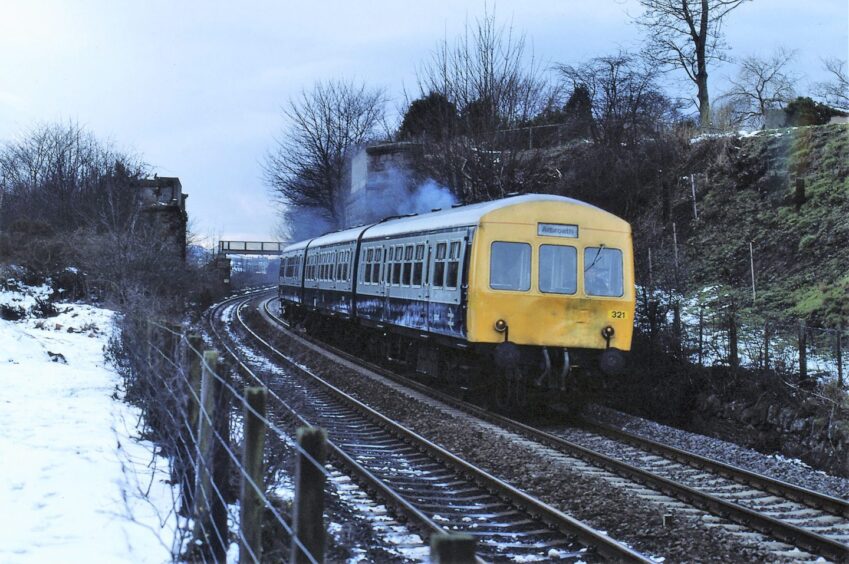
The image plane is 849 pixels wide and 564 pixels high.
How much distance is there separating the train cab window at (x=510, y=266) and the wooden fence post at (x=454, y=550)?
1010 centimetres

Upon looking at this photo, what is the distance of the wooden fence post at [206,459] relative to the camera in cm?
514

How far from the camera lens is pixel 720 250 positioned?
20.7 metres

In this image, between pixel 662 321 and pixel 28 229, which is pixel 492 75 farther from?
pixel 28 229

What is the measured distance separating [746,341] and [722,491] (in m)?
6.75

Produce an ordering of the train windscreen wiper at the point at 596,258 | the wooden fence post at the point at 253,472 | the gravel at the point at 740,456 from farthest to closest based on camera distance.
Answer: the train windscreen wiper at the point at 596,258, the gravel at the point at 740,456, the wooden fence post at the point at 253,472

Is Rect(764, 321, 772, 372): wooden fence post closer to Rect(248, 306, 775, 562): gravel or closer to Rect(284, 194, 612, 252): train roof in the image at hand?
Rect(284, 194, 612, 252): train roof

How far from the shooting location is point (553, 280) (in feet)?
41.9

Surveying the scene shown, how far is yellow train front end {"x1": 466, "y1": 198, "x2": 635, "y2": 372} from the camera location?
12.5 m

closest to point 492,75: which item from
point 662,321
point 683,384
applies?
point 662,321

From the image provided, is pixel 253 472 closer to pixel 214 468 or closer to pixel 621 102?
pixel 214 468

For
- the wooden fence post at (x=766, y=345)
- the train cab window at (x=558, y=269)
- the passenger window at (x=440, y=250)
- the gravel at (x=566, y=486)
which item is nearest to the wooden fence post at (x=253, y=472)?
the gravel at (x=566, y=486)

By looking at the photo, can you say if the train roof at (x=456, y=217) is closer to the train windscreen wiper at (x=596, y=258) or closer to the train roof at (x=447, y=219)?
the train roof at (x=447, y=219)

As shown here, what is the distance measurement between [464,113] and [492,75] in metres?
1.27

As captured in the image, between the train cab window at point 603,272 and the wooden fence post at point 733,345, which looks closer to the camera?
the train cab window at point 603,272
